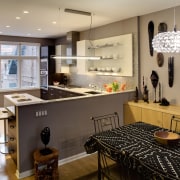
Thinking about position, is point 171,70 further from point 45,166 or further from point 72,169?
point 45,166

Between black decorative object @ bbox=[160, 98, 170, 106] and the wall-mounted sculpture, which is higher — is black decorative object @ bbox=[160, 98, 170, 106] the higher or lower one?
the lower one

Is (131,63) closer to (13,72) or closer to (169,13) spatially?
(169,13)

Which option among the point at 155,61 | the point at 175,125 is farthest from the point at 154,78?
the point at 175,125

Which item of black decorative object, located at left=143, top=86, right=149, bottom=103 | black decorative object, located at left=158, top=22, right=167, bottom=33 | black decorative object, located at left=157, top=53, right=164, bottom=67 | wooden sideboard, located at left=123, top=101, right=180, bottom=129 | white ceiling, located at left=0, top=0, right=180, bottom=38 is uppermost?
white ceiling, located at left=0, top=0, right=180, bottom=38

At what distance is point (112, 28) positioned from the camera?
5621 mm

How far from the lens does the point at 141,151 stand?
228 centimetres

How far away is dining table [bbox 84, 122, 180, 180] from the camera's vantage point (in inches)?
76.4

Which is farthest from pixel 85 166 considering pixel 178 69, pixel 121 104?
pixel 178 69

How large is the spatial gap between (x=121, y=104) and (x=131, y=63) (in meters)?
1.10

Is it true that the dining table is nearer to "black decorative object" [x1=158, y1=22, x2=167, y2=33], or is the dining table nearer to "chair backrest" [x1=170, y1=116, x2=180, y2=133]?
"chair backrest" [x1=170, y1=116, x2=180, y2=133]

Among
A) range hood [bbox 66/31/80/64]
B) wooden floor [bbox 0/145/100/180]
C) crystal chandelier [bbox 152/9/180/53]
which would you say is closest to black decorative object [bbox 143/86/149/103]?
wooden floor [bbox 0/145/100/180]

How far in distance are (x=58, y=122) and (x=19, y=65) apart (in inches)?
211

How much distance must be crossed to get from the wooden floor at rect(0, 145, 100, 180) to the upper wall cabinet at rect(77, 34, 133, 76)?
2.44m

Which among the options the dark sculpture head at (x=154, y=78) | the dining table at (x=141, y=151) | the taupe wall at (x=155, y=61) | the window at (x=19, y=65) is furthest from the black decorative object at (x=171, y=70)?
the window at (x=19, y=65)
